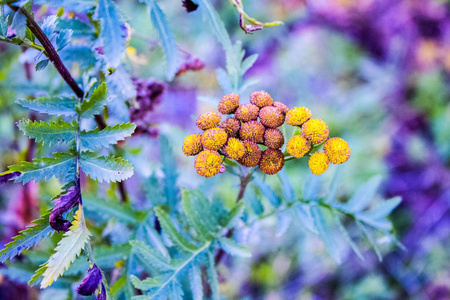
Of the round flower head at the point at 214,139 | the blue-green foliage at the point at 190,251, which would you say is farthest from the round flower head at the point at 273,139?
the blue-green foliage at the point at 190,251

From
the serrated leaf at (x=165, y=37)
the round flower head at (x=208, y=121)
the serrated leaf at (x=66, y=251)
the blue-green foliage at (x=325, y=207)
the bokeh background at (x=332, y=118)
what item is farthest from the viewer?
the bokeh background at (x=332, y=118)

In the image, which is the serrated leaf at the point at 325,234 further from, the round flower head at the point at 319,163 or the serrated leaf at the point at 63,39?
the serrated leaf at the point at 63,39

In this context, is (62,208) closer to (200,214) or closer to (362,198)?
(200,214)

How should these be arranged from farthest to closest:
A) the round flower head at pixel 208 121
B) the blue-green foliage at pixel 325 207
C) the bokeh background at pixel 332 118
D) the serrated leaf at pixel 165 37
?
the bokeh background at pixel 332 118 → the blue-green foliage at pixel 325 207 → the round flower head at pixel 208 121 → the serrated leaf at pixel 165 37

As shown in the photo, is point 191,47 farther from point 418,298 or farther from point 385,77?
point 418,298

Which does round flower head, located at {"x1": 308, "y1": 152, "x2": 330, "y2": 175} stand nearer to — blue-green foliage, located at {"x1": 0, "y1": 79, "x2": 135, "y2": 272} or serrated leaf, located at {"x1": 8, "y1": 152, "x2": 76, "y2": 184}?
blue-green foliage, located at {"x1": 0, "y1": 79, "x2": 135, "y2": 272}

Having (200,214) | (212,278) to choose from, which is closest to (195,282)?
(212,278)

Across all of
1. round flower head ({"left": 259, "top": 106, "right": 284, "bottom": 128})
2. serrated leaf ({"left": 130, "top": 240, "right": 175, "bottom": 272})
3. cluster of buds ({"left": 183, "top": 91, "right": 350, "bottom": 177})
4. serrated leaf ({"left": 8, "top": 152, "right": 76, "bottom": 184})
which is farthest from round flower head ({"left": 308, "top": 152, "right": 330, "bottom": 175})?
serrated leaf ({"left": 8, "top": 152, "right": 76, "bottom": 184})
